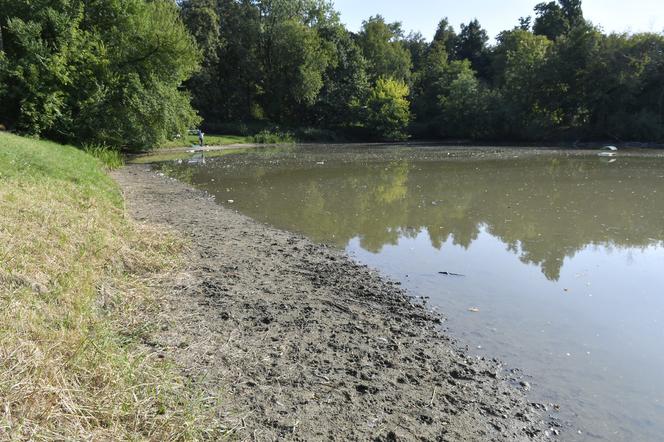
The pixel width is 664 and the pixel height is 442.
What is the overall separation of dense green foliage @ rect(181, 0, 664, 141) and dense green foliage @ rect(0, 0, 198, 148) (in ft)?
83.7

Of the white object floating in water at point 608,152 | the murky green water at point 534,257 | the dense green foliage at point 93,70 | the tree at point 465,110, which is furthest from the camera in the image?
the tree at point 465,110

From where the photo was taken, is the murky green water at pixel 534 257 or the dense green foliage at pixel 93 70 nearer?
Result: the murky green water at pixel 534 257

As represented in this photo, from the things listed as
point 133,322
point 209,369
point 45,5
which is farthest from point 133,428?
point 45,5

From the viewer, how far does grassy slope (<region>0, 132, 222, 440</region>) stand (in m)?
3.29

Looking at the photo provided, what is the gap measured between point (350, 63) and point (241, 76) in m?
13.1

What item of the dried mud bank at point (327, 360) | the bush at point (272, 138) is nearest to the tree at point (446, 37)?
the bush at point (272, 138)

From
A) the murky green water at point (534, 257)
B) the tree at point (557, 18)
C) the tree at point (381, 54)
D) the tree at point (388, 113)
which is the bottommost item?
the murky green water at point (534, 257)

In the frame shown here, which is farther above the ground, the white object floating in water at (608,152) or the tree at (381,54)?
the tree at (381,54)

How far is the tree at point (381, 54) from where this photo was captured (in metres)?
63.1

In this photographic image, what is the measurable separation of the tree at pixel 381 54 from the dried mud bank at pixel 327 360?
57967mm

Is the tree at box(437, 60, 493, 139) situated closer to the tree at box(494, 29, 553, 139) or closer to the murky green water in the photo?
the tree at box(494, 29, 553, 139)

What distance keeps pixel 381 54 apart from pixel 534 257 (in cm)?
5893

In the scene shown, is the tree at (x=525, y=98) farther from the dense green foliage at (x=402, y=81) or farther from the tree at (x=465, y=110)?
the tree at (x=465, y=110)

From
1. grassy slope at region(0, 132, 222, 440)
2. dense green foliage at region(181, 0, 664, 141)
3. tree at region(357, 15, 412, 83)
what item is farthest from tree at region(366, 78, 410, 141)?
grassy slope at region(0, 132, 222, 440)
